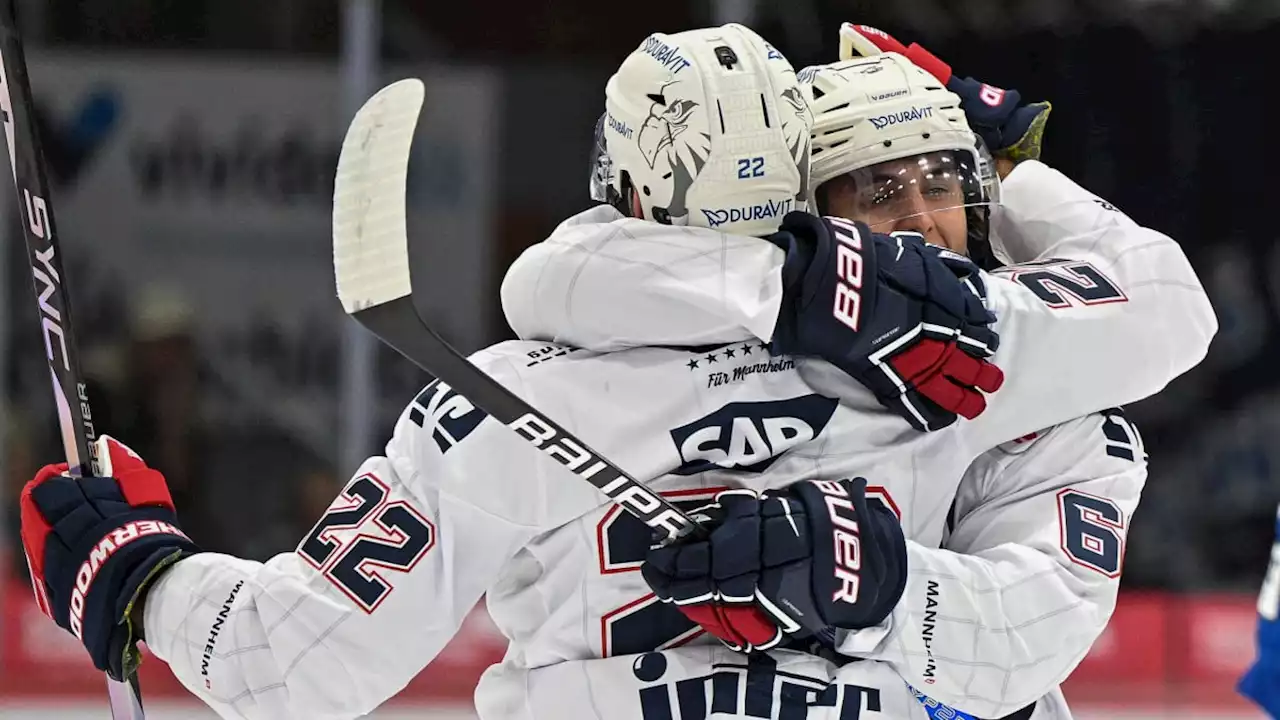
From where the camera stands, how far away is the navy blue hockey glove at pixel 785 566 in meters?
1.49

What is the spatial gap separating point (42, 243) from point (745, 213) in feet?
2.50

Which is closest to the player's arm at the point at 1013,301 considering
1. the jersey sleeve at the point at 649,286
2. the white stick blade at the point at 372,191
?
the jersey sleeve at the point at 649,286

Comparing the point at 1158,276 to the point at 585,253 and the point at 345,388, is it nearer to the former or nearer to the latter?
the point at 585,253

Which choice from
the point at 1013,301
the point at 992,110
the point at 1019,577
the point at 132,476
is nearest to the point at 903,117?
the point at 992,110

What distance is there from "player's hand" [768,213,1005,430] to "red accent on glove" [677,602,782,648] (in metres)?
0.24

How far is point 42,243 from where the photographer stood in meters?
1.83

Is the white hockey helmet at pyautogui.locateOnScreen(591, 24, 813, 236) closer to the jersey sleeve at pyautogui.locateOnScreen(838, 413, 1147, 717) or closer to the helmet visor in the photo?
the helmet visor

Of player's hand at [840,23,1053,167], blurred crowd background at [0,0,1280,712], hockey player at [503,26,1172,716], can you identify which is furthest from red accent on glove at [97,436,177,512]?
blurred crowd background at [0,0,1280,712]

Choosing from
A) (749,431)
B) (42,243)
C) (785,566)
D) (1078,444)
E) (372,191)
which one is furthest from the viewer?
(42,243)

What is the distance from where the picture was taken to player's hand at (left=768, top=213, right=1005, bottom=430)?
152 cm

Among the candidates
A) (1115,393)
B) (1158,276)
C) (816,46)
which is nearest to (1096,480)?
(1115,393)

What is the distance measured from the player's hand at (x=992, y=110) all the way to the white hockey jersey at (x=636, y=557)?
0.42m

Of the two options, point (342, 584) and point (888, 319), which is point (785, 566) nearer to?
point (888, 319)

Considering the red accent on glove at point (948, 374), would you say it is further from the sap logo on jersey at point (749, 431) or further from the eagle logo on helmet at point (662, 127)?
the eagle logo on helmet at point (662, 127)
